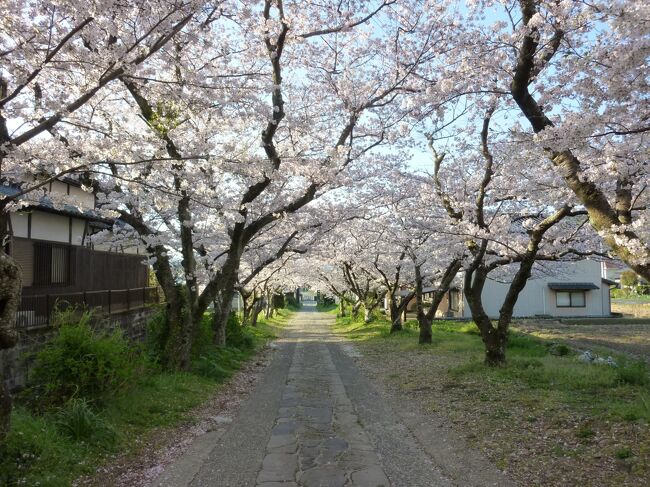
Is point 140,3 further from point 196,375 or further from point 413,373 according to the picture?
point 413,373

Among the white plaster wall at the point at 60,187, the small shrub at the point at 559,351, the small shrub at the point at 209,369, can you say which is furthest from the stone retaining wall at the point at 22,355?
the small shrub at the point at 559,351

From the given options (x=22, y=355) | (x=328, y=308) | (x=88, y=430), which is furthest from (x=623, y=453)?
(x=328, y=308)

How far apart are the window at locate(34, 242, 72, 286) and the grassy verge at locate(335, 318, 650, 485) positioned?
8.05 m

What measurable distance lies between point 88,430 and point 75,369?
0.98 metres

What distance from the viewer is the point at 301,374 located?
45.0ft

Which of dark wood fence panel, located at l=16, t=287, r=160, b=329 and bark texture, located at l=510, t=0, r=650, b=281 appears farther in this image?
dark wood fence panel, located at l=16, t=287, r=160, b=329

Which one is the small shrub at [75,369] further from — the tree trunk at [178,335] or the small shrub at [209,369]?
the small shrub at [209,369]

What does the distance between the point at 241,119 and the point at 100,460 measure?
20.9ft

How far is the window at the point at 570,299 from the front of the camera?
41.7 metres

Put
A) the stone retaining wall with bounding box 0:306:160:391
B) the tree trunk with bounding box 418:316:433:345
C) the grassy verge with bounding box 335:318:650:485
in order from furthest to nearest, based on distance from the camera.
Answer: the tree trunk with bounding box 418:316:433:345, the stone retaining wall with bounding box 0:306:160:391, the grassy verge with bounding box 335:318:650:485

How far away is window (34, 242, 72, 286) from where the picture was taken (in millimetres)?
12007

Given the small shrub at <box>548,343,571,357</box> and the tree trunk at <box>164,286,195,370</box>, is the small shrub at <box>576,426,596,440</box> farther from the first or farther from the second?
the small shrub at <box>548,343,571,357</box>

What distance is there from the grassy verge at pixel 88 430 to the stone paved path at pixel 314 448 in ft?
2.70

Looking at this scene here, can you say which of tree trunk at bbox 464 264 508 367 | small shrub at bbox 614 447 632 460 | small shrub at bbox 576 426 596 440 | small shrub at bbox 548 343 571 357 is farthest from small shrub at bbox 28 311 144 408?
small shrub at bbox 548 343 571 357
